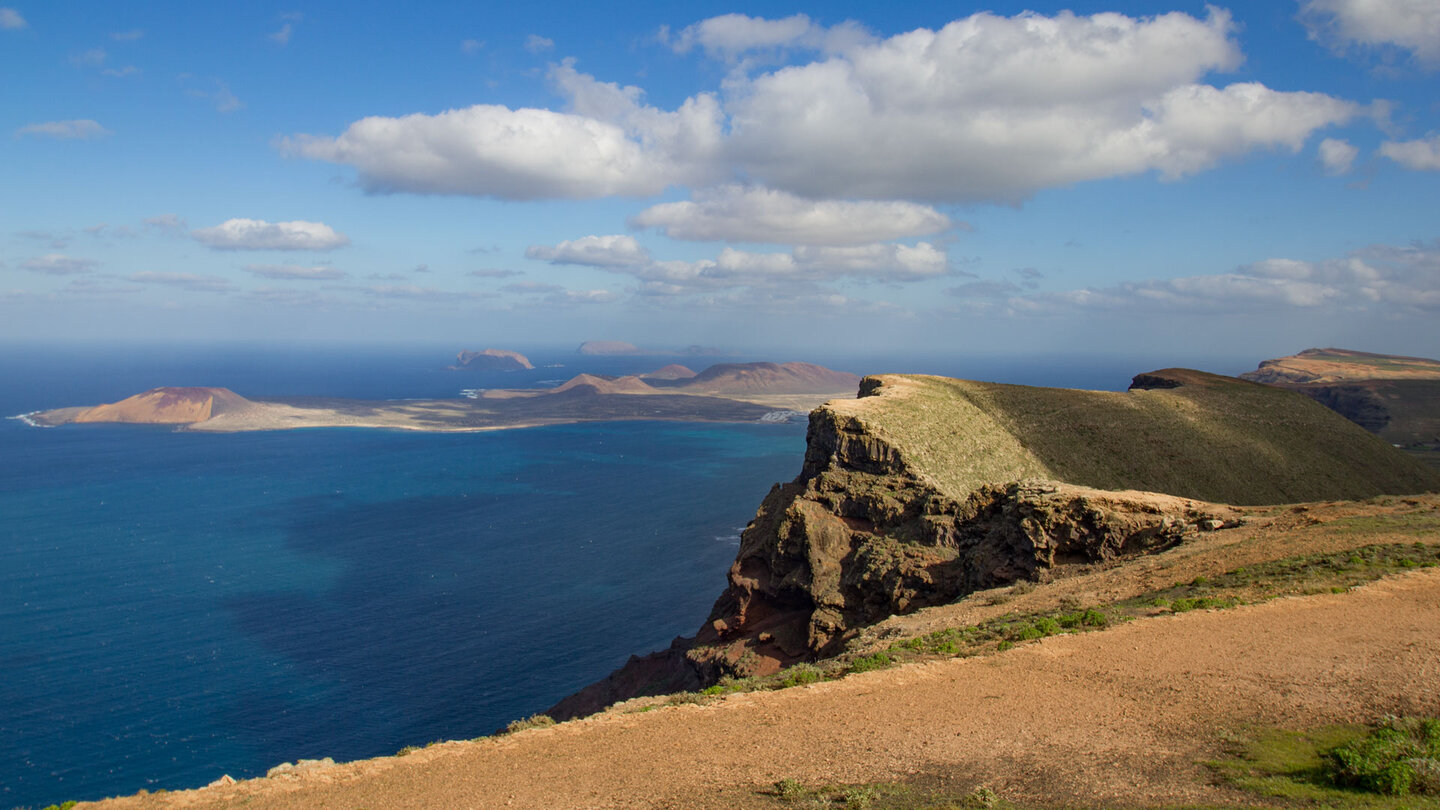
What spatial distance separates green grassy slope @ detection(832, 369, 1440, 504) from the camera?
5397cm

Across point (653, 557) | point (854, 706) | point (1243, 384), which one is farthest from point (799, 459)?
point (854, 706)

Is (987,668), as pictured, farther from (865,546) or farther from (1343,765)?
(865,546)

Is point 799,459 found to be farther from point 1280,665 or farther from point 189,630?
point 1280,665

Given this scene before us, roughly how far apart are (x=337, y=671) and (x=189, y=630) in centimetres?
1734

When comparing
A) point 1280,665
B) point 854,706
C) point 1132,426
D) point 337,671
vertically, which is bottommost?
point 337,671

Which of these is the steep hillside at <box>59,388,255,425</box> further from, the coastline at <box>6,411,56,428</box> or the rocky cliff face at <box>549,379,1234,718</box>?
the rocky cliff face at <box>549,379,1234,718</box>

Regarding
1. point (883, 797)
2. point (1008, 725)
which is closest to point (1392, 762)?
point (1008, 725)

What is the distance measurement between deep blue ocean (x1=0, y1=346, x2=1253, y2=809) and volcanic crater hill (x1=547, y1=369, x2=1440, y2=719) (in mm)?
14641

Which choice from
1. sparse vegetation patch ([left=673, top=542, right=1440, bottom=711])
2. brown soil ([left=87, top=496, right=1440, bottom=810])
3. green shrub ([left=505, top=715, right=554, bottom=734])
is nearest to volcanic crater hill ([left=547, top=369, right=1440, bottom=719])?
sparse vegetation patch ([left=673, top=542, right=1440, bottom=711])

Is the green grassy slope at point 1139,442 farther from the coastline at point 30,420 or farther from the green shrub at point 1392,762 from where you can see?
the coastline at point 30,420

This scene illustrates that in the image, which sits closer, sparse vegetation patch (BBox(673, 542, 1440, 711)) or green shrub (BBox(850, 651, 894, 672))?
green shrub (BBox(850, 651, 894, 672))

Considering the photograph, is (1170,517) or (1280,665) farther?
(1170,517)

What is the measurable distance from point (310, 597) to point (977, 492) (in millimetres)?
61982

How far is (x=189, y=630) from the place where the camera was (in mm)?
60406
